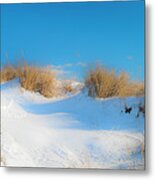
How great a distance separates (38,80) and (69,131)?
273 mm

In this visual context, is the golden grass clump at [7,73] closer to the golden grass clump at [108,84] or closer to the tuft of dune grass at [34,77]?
the tuft of dune grass at [34,77]

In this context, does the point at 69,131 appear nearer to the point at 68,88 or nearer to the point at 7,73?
the point at 68,88

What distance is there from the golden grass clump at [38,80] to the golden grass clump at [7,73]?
27 millimetres

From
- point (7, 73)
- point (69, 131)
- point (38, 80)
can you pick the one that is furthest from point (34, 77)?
point (69, 131)

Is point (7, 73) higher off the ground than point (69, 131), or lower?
higher

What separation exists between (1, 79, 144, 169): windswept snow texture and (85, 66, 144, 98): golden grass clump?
31mm

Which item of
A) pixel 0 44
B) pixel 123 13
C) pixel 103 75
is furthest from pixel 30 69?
pixel 123 13

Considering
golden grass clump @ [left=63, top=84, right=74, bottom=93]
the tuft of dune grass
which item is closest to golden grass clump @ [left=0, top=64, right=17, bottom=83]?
the tuft of dune grass

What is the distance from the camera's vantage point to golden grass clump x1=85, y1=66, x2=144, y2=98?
7.43 ft

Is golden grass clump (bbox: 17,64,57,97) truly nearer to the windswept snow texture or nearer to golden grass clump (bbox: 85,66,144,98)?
the windswept snow texture

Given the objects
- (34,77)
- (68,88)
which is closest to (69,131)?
(68,88)

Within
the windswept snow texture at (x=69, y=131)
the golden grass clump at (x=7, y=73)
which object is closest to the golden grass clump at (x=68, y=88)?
the windswept snow texture at (x=69, y=131)

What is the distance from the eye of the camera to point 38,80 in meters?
2.34

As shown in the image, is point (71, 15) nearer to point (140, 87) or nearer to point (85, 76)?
Answer: point (85, 76)
